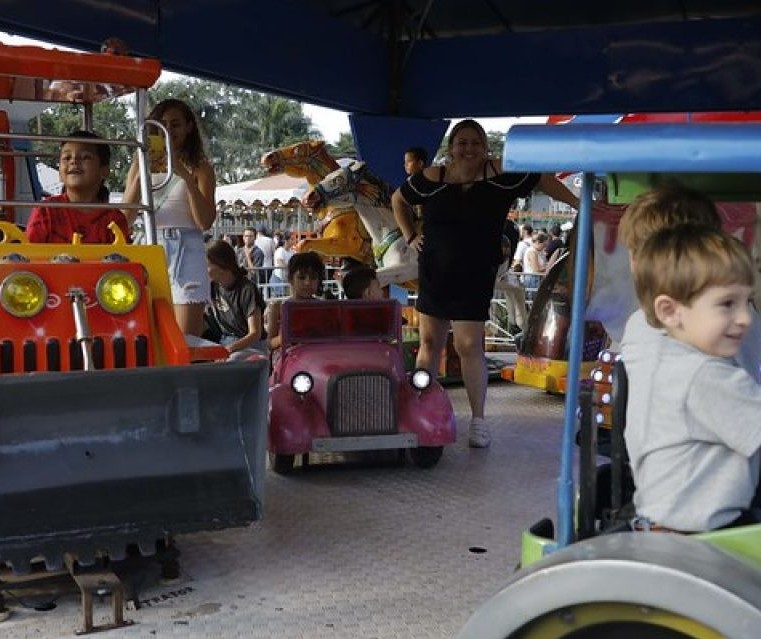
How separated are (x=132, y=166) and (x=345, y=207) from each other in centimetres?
479

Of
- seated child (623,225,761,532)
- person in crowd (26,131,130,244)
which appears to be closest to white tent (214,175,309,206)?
person in crowd (26,131,130,244)

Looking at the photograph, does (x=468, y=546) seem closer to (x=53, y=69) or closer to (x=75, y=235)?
(x=75, y=235)

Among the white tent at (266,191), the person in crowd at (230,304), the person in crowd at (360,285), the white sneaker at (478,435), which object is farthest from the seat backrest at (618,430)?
the white tent at (266,191)

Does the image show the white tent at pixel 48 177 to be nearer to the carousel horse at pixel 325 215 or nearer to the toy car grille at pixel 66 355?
the carousel horse at pixel 325 215

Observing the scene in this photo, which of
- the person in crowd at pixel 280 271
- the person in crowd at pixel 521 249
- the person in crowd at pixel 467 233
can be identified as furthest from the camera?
the person in crowd at pixel 521 249

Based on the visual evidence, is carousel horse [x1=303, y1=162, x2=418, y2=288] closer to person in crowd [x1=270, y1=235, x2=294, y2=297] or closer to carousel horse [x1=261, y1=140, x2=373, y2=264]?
carousel horse [x1=261, y1=140, x2=373, y2=264]

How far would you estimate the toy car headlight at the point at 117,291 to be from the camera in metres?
3.59

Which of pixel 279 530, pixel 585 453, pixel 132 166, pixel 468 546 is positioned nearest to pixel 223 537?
pixel 279 530

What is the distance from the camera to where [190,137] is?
4.75 meters

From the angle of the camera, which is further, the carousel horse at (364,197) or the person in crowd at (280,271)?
the person in crowd at (280,271)

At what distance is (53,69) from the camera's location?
3773 millimetres

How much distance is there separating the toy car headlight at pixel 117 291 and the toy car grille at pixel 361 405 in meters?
1.55

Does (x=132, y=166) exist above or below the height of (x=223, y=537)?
above

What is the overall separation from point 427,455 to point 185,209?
5.49ft
